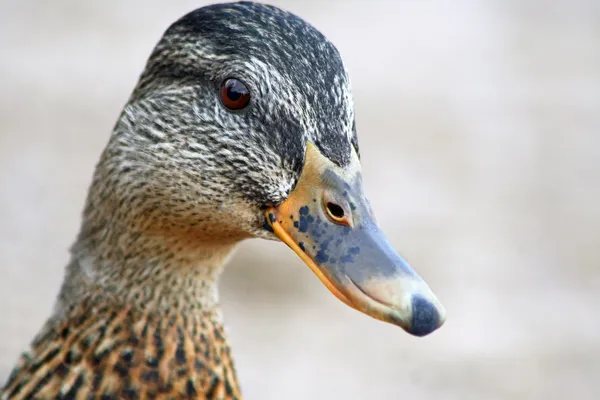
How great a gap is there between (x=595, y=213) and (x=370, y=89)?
1.71 metres

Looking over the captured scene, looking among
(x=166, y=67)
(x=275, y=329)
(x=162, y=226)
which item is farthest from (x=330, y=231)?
(x=275, y=329)

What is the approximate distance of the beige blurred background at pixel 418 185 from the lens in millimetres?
4379

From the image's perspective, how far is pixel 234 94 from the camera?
207 cm

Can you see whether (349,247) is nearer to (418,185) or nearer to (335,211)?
(335,211)

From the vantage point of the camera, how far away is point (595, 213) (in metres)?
5.45

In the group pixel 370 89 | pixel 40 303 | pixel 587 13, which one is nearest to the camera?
pixel 40 303

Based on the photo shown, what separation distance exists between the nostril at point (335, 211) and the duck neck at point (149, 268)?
331mm

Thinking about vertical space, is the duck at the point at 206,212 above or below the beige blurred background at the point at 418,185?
below

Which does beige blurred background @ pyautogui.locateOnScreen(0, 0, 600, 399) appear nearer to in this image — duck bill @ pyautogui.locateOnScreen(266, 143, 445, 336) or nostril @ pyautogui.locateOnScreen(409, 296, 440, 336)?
duck bill @ pyautogui.locateOnScreen(266, 143, 445, 336)

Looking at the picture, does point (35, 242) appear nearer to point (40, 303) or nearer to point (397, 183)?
point (40, 303)

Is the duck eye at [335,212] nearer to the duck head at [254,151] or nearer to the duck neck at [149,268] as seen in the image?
the duck head at [254,151]

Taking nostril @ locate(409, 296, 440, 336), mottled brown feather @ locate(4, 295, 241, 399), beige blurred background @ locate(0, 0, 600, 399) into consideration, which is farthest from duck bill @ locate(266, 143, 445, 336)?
beige blurred background @ locate(0, 0, 600, 399)

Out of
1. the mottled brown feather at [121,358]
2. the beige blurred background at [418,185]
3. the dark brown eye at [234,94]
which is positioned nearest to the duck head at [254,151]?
the dark brown eye at [234,94]

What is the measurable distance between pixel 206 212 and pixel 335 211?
0.32 metres
